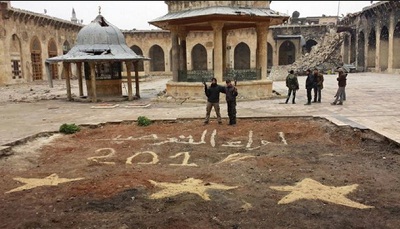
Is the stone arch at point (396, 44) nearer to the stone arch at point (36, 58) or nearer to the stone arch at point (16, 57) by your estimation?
the stone arch at point (36, 58)

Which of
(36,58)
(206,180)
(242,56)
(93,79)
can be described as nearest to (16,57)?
(36,58)

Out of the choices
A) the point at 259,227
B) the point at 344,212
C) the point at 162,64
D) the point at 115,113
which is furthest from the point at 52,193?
the point at 162,64

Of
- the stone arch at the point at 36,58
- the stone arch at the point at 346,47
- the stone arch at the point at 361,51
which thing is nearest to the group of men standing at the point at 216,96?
the stone arch at the point at 36,58

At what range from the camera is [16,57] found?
31281 mm

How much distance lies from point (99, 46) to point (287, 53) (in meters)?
33.1

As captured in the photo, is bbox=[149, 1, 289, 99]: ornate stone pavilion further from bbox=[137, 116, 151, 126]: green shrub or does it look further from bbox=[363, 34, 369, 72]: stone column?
bbox=[363, 34, 369, 72]: stone column

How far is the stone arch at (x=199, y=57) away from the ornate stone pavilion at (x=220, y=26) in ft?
91.2

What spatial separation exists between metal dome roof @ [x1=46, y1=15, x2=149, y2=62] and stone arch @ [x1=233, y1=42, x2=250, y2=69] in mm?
28742

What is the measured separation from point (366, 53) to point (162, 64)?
24522 mm

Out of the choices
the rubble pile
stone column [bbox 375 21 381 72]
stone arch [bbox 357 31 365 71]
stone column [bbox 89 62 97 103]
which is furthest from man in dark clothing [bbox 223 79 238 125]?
stone arch [bbox 357 31 365 71]

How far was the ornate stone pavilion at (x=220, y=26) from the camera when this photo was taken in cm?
1575

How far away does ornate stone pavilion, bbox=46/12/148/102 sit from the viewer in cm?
1647

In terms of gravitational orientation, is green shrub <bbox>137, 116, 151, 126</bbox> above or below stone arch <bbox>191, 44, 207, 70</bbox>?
below

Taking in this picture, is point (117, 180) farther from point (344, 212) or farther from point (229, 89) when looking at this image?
point (229, 89)
